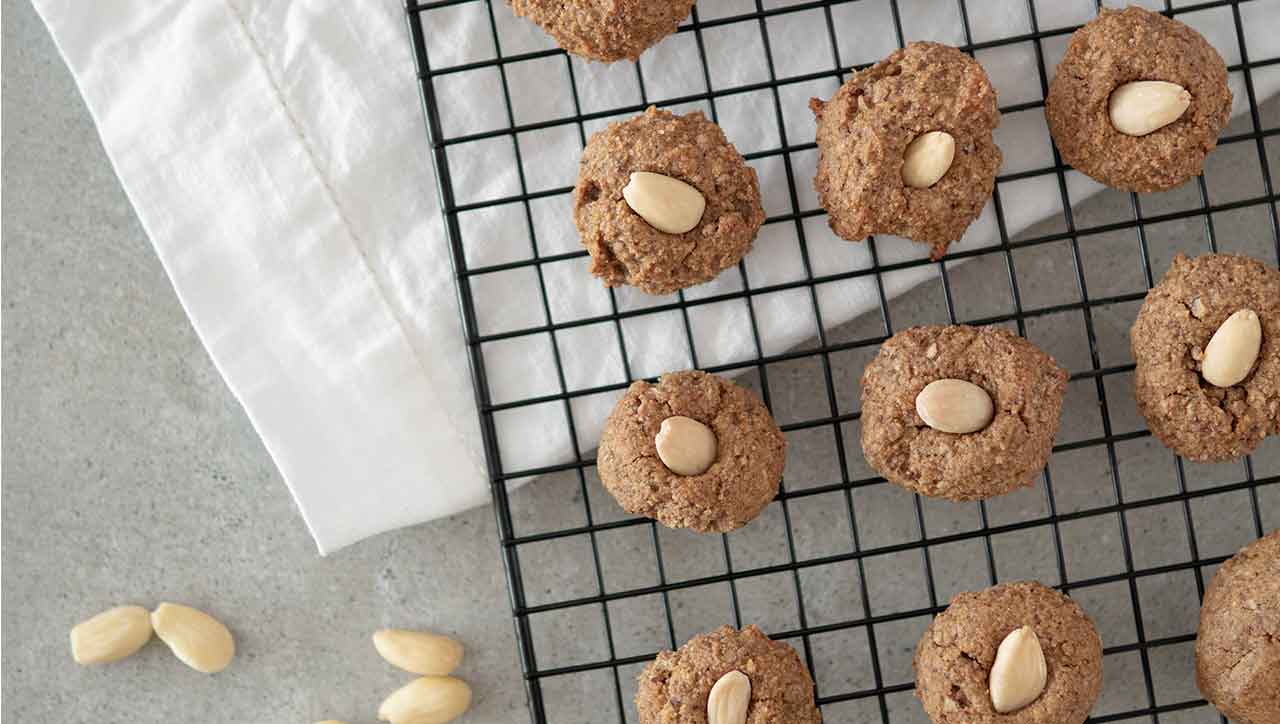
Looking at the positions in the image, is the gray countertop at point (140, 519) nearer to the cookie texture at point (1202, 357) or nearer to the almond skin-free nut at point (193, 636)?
the almond skin-free nut at point (193, 636)

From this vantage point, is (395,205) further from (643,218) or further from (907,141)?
(907,141)

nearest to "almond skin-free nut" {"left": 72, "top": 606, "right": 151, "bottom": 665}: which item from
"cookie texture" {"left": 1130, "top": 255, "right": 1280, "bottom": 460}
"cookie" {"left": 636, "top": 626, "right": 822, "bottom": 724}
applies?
"cookie" {"left": 636, "top": 626, "right": 822, "bottom": 724}

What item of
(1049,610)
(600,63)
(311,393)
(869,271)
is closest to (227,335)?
(311,393)

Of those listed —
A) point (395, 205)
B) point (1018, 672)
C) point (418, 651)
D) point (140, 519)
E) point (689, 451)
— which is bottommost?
point (1018, 672)

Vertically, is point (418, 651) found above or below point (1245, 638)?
above

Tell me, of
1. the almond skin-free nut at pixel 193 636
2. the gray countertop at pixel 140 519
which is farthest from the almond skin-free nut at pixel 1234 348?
the almond skin-free nut at pixel 193 636

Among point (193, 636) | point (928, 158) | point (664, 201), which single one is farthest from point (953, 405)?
point (193, 636)

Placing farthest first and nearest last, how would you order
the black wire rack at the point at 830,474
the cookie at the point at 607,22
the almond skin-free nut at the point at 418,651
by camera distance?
the almond skin-free nut at the point at 418,651 → the black wire rack at the point at 830,474 → the cookie at the point at 607,22
